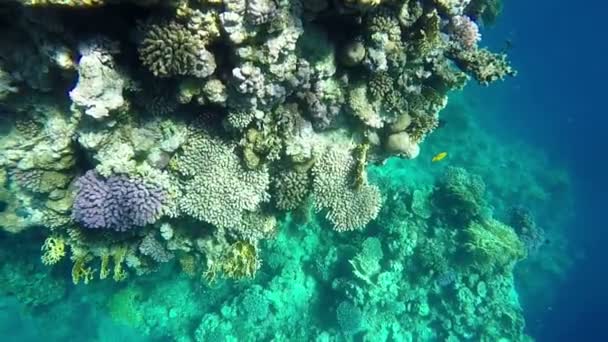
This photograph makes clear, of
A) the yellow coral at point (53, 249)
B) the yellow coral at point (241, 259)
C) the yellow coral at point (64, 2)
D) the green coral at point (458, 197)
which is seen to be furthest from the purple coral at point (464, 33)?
the green coral at point (458, 197)

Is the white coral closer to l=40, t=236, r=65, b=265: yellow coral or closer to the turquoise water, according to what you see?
the turquoise water

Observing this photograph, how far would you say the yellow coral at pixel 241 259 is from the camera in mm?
6441

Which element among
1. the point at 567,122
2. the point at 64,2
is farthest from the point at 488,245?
the point at 567,122

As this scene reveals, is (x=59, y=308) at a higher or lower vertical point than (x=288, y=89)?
lower

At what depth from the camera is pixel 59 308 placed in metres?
9.67

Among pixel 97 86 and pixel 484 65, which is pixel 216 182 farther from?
pixel 484 65

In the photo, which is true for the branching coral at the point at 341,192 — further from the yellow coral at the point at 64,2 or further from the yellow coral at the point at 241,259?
the yellow coral at the point at 64,2

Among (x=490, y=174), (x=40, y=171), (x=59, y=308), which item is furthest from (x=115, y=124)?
(x=490, y=174)

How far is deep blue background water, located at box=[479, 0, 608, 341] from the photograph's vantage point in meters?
25.0

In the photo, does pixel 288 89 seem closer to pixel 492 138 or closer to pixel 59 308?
pixel 59 308

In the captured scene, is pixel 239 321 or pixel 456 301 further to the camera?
pixel 456 301

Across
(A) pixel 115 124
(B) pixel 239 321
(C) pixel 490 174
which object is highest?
(C) pixel 490 174

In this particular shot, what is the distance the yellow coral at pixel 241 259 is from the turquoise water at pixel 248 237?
3 cm

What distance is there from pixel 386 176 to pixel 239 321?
20.7 feet
